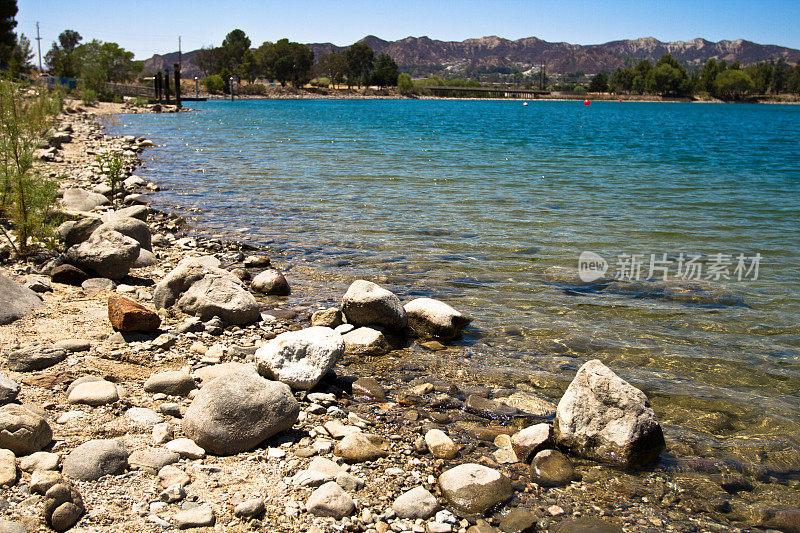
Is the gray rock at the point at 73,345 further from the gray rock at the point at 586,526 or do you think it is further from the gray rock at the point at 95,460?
the gray rock at the point at 586,526

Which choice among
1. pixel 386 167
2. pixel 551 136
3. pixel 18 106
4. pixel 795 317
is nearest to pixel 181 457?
pixel 795 317

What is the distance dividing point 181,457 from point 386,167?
64.4ft

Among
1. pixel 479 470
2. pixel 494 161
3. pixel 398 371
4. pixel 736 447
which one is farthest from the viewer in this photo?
pixel 494 161

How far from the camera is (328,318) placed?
23.5ft

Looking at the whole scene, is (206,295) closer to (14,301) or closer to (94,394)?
(14,301)

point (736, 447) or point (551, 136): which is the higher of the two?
point (551, 136)

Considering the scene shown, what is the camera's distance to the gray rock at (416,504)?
149 inches

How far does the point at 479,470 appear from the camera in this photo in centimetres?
418

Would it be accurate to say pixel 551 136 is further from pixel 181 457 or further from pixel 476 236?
pixel 181 457

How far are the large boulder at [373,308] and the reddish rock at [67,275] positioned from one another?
3.77m

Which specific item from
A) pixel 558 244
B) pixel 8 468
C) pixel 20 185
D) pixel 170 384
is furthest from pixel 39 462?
pixel 558 244

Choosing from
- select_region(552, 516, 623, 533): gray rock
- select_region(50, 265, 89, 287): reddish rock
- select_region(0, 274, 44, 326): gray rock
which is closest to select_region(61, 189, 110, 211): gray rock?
select_region(50, 265, 89, 287): reddish rock

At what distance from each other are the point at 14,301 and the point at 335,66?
19871 centimetres

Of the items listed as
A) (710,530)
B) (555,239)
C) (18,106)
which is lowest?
Answer: (710,530)
